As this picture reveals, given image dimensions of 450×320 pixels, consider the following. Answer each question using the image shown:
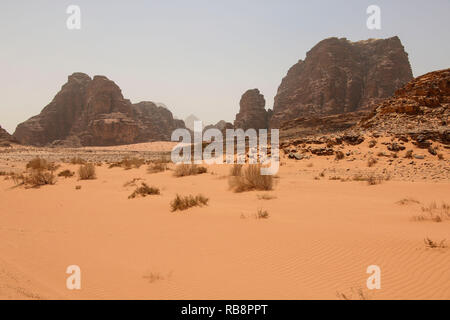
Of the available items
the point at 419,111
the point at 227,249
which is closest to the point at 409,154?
the point at 419,111

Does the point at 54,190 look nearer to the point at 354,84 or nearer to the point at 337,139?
the point at 337,139

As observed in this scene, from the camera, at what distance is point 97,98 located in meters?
83.7

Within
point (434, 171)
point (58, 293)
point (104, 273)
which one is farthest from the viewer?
point (434, 171)

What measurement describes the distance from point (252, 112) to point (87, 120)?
53005 mm

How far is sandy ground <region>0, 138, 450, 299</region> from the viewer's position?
8.74ft

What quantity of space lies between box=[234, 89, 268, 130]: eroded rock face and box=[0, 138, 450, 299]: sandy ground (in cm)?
7036

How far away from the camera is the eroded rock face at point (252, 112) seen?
3044 inches

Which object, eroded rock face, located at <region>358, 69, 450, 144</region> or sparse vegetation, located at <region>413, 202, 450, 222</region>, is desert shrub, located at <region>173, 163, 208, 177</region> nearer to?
sparse vegetation, located at <region>413, 202, 450, 222</region>

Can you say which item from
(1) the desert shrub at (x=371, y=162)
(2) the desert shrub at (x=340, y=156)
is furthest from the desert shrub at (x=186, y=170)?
(1) the desert shrub at (x=371, y=162)

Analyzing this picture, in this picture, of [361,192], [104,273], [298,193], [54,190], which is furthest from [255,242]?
[54,190]

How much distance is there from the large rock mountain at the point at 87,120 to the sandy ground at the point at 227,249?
7542cm

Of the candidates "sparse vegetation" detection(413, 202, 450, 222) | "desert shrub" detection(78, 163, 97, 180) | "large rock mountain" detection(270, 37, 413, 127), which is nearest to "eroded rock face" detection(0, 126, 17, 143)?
"desert shrub" detection(78, 163, 97, 180)

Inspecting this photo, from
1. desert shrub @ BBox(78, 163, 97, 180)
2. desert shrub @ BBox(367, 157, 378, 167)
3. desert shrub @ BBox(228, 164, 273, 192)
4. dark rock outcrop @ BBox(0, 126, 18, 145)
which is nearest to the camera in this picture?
desert shrub @ BBox(228, 164, 273, 192)
